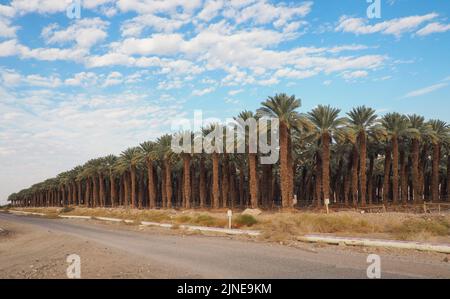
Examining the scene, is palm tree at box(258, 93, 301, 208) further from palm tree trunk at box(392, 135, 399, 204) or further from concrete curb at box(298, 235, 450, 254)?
concrete curb at box(298, 235, 450, 254)

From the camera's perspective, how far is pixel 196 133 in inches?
2051

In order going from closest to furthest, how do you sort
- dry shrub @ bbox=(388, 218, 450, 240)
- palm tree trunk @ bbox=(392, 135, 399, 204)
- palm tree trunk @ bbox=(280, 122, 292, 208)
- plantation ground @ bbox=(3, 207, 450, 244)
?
dry shrub @ bbox=(388, 218, 450, 240), plantation ground @ bbox=(3, 207, 450, 244), palm tree trunk @ bbox=(280, 122, 292, 208), palm tree trunk @ bbox=(392, 135, 399, 204)

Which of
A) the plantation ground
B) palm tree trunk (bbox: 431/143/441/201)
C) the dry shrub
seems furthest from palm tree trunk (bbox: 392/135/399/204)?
the dry shrub

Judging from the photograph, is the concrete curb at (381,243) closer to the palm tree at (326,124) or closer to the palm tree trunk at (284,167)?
the palm tree trunk at (284,167)

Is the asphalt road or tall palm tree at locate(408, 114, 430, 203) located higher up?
tall palm tree at locate(408, 114, 430, 203)

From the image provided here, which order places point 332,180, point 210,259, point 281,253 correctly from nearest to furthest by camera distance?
1. point 210,259
2. point 281,253
3. point 332,180

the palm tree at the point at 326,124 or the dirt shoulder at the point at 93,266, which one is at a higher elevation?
the palm tree at the point at 326,124

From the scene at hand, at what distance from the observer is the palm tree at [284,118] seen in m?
39.3

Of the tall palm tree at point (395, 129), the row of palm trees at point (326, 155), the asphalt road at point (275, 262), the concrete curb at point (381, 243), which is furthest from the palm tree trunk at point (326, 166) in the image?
the asphalt road at point (275, 262)

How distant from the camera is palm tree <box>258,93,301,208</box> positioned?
39.3m

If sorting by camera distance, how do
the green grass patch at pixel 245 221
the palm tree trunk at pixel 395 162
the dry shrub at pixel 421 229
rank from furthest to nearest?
the palm tree trunk at pixel 395 162 → the green grass patch at pixel 245 221 → the dry shrub at pixel 421 229

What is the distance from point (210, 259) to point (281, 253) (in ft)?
9.11
